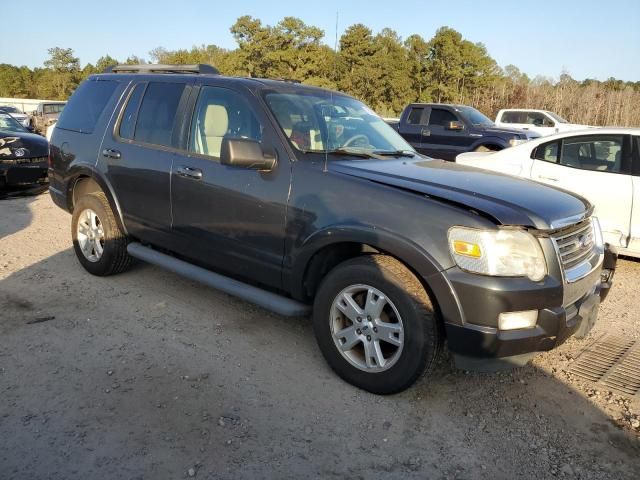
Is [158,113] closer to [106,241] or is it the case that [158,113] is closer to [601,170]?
[106,241]

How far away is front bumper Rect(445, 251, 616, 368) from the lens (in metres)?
2.77

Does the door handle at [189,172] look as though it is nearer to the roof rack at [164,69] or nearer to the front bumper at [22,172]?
the roof rack at [164,69]

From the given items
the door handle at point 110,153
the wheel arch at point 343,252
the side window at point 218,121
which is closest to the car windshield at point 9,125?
the door handle at point 110,153

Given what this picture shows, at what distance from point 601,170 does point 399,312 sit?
166 inches

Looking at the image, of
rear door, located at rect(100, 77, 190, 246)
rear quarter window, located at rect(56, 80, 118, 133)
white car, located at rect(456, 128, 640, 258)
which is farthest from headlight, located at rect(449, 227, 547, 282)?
rear quarter window, located at rect(56, 80, 118, 133)

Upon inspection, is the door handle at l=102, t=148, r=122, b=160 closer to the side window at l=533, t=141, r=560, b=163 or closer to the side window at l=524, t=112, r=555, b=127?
the side window at l=533, t=141, r=560, b=163

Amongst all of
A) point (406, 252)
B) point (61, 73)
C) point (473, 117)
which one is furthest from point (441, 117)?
point (61, 73)

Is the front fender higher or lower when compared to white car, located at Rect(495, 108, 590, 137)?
lower

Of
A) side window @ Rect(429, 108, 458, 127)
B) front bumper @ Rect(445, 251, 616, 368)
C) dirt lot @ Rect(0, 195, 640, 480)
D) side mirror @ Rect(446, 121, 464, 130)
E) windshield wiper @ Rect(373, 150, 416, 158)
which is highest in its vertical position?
side window @ Rect(429, 108, 458, 127)

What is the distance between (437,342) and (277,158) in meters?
1.59

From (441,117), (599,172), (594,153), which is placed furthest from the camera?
(441,117)

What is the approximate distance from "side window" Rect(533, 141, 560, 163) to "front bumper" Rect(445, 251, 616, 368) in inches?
158

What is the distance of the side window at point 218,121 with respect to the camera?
3883 mm

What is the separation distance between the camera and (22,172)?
9.16 meters
